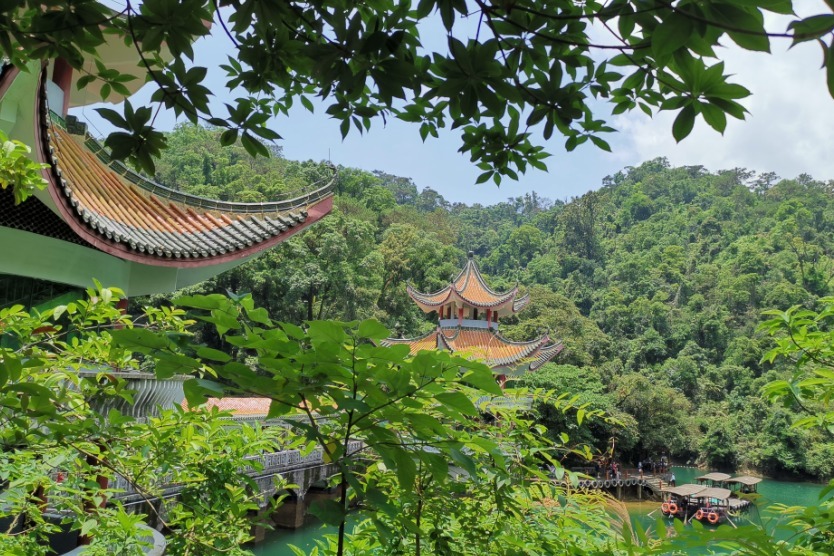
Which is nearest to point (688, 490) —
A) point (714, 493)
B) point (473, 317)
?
point (714, 493)

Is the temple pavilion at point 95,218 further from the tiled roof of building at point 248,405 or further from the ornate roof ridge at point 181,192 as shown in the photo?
the tiled roof of building at point 248,405

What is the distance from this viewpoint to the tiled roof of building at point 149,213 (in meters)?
4.17

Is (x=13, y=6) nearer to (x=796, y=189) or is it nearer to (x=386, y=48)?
(x=386, y=48)

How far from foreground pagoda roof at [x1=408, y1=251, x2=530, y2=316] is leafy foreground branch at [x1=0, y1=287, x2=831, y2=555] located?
15812 mm

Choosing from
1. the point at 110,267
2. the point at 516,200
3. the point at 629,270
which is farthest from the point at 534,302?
the point at 516,200

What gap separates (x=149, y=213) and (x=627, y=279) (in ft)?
131

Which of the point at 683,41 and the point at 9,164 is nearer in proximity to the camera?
the point at 683,41

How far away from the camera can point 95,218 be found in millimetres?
4219

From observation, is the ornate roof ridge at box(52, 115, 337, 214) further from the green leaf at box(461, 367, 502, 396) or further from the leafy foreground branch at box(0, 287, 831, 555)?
the green leaf at box(461, 367, 502, 396)

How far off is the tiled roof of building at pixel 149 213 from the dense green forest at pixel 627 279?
0.83 m

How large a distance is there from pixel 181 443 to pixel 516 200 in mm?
77950

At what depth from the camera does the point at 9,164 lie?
1897 mm

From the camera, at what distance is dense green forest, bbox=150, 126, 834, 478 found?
21734 millimetres

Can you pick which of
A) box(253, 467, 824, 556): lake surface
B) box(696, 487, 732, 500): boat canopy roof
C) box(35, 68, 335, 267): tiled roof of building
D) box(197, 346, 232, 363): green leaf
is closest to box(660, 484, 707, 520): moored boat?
box(696, 487, 732, 500): boat canopy roof
